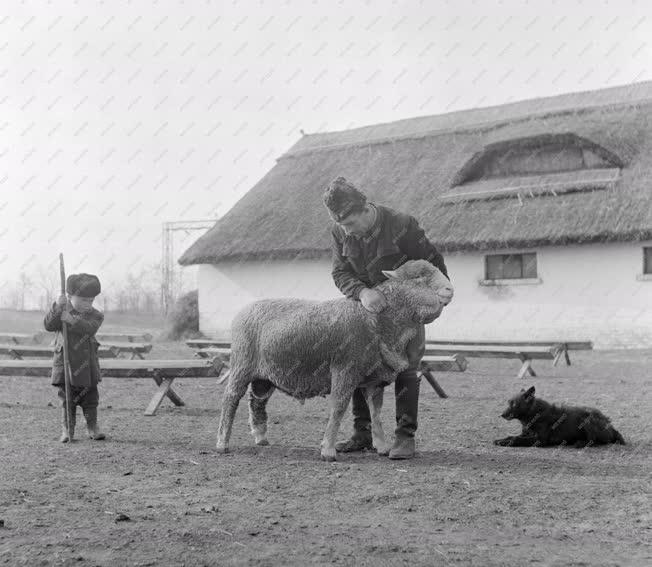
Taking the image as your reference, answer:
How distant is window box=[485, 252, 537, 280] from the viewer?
19.8 metres

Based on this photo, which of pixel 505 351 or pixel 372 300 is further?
pixel 505 351

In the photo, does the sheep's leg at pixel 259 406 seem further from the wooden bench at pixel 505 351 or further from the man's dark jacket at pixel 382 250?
the wooden bench at pixel 505 351

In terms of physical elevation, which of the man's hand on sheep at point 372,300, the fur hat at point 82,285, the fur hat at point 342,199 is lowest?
the man's hand on sheep at point 372,300

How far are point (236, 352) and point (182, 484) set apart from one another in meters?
1.38

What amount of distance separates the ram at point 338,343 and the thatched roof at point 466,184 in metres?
13.3

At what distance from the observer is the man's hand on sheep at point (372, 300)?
18.6 feet

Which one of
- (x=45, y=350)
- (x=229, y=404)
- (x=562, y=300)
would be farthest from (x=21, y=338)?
(x=229, y=404)

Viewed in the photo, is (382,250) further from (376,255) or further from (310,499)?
(310,499)

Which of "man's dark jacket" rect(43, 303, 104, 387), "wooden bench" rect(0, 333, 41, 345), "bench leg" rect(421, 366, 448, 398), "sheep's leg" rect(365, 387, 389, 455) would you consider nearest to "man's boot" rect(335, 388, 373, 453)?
"sheep's leg" rect(365, 387, 389, 455)

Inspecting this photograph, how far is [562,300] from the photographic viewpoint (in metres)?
19.3

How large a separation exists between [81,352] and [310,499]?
123 inches

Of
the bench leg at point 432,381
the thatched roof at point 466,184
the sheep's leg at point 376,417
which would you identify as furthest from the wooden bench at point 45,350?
the thatched roof at point 466,184

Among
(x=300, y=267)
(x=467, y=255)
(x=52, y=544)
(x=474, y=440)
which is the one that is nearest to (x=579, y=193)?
(x=467, y=255)

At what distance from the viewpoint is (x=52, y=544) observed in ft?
11.8
